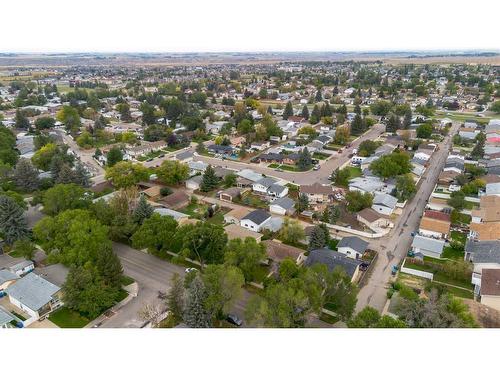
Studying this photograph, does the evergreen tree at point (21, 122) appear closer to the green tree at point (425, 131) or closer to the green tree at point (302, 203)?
the green tree at point (302, 203)

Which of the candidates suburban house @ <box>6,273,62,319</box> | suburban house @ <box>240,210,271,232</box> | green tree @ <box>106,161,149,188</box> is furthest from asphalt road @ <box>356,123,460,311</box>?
green tree @ <box>106,161,149,188</box>

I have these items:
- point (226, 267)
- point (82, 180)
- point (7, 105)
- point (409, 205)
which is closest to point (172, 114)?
point (82, 180)

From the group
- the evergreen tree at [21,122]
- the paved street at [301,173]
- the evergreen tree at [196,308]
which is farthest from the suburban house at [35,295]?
the evergreen tree at [21,122]

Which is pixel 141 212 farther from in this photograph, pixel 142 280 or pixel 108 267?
pixel 108 267

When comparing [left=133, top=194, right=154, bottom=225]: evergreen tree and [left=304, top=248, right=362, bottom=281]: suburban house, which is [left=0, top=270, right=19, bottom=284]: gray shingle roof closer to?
[left=133, top=194, right=154, bottom=225]: evergreen tree

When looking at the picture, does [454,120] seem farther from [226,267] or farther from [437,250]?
[226,267]
